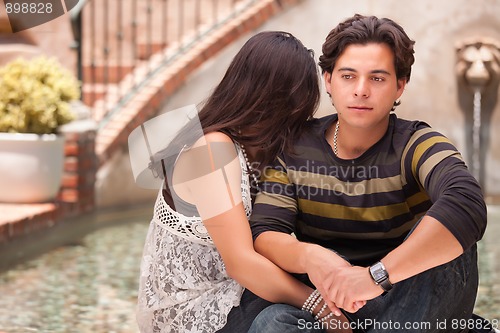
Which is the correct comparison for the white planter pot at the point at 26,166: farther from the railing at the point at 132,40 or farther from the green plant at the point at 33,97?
the railing at the point at 132,40

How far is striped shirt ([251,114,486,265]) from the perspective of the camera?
91.2 inches

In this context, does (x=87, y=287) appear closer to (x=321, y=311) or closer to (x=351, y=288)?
(x=321, y=311)

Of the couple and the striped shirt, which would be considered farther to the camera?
the striped shirt

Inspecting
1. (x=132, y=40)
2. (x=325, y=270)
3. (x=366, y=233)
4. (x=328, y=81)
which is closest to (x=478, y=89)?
(x=132, y=40)

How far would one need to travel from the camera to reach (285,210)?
2.37 m

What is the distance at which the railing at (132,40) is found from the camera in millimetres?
6371

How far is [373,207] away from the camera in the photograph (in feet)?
7.70

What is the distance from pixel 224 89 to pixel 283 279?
0.61m

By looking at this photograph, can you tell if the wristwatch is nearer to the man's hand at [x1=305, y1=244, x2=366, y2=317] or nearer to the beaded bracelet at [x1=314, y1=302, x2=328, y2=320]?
the man's hand at [x1=305, y1=244, x2=366, y2=317]

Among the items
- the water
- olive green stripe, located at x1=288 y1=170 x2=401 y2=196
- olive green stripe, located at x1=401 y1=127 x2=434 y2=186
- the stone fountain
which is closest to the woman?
olive green stripe, located at x1=288 y1=170 x2=401 y2=196

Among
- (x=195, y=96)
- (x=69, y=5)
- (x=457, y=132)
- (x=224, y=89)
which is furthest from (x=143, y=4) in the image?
(x=224, y=89)

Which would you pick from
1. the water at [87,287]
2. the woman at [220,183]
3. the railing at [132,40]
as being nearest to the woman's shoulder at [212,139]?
the woman at [220,183]

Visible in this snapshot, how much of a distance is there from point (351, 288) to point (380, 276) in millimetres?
82

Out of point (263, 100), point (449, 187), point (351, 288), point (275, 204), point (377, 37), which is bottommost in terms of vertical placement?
point (351, 288)
